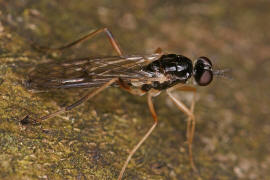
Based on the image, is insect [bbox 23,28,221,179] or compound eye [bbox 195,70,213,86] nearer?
insect [bbox 23,28,221,179]

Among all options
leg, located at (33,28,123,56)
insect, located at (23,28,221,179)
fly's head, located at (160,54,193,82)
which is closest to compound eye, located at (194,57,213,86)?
insect, located at (23,28,221,179)

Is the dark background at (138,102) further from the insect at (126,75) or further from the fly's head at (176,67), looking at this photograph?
the fly's head at (176,67)

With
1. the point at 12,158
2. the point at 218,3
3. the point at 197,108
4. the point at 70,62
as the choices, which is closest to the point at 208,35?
the point at 218,3

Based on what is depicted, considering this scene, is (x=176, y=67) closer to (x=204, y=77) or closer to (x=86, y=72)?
(x=204, y=77)

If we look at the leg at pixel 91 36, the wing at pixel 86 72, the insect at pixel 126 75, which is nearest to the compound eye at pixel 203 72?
the insect at pixel 126 75

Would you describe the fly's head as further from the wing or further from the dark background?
the dark background

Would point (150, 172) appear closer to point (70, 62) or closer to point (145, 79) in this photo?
point (145, 79)
